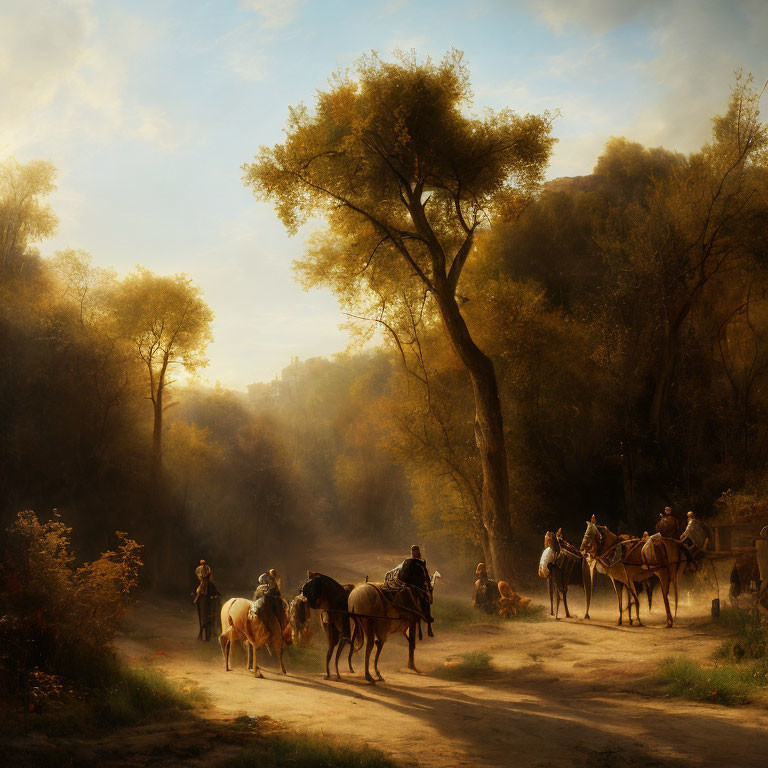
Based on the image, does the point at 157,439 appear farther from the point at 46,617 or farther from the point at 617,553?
the point at 617,553

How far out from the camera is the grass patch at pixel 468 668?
34.2 ft

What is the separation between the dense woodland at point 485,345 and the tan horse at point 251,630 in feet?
25.3

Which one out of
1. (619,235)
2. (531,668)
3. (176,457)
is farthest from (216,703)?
(619,235)

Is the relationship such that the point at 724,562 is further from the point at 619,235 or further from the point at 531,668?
the point at 619,235

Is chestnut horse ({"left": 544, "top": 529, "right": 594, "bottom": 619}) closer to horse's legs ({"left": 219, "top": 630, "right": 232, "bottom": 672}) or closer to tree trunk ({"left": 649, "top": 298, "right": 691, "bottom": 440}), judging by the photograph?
tree trunk ({"left": 649, "top": 298, "right": 691, "bottom": 440})

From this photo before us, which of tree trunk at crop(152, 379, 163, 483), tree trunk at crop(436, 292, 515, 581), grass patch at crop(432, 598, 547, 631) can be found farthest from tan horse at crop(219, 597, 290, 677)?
tree trunk at crop(152, 379, 163, 483)

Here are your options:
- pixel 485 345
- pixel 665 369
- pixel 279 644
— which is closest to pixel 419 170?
pixel 485 345

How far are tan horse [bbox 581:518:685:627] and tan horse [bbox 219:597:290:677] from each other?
621 centimetres

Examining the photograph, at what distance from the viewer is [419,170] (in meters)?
17.3

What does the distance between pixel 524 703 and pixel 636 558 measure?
5.39 meters

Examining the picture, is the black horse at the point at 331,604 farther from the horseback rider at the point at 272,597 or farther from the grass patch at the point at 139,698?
the grass patch at the point at 139,698

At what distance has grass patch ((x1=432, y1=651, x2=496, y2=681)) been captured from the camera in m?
10.4

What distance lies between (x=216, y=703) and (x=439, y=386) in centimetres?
1383

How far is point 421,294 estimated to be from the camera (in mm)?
20984
